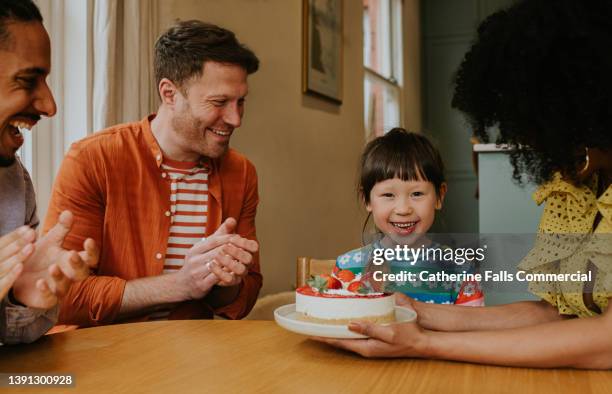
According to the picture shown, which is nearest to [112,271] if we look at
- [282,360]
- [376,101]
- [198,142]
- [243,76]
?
[198,142]

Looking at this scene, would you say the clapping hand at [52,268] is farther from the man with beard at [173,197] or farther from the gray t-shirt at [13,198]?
the man with beard at [173,197]

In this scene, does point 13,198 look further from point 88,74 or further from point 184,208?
point 88,74

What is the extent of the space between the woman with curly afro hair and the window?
3.65 metres

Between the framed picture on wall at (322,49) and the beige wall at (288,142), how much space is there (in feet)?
0.18

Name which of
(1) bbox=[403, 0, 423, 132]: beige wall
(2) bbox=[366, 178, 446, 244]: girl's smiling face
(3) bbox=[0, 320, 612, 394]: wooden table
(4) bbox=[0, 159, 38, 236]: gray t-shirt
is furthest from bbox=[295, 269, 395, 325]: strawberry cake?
(1) bbox=[403, 0, 423, 132]: beige wall

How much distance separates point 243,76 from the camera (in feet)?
6.32

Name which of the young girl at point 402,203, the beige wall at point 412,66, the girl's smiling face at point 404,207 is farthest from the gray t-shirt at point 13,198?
the beige wall at point 412,66

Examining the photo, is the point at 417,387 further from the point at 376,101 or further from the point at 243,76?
the point at 376,101

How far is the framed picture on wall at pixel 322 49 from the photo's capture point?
3.41 m

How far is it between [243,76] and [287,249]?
1.44m

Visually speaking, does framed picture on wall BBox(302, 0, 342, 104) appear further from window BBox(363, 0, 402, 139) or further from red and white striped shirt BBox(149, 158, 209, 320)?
red and white striped shirt BBox(149, 158, 209, 320)

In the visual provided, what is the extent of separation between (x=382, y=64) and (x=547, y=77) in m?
4.67

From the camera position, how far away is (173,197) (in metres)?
1.81

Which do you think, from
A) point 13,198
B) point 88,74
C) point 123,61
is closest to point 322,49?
point 123,61
